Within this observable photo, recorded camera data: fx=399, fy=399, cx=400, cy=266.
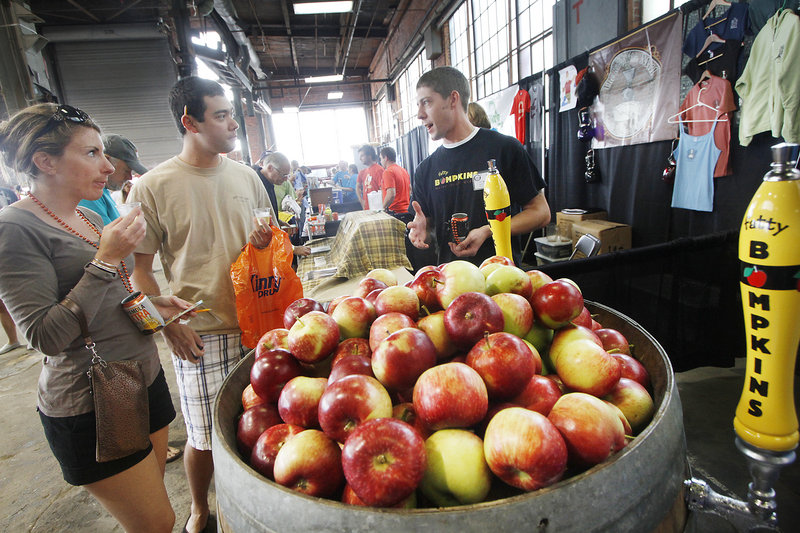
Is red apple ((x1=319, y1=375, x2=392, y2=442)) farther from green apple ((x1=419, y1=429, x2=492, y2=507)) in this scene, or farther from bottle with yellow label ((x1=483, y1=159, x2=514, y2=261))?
bottle with yellow label ((x1=483, y1=159, x2=514, y2=261))

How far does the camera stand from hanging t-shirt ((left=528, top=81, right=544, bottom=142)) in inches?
239

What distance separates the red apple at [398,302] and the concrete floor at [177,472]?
1453 mm

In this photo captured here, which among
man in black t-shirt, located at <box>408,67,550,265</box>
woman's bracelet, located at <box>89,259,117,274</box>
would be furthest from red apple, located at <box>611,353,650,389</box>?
woman's bracelet, located at <box>89,259,117,274</box>

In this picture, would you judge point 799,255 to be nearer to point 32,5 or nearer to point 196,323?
point 196,323

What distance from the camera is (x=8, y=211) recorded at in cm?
122

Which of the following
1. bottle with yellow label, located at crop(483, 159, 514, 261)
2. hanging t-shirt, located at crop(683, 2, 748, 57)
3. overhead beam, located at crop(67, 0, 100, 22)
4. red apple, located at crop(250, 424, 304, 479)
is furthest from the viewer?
overhead beam, located at crop(67, 0, 100, 22)

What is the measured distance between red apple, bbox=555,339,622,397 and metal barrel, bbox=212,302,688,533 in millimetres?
110

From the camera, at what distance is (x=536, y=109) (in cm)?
621

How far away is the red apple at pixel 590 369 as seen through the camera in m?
0.84

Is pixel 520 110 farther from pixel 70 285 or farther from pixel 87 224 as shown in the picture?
pixel 70 285

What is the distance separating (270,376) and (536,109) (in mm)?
6423

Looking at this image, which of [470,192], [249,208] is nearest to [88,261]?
[249,208]

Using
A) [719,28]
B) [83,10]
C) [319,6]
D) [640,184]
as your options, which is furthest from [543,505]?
[83,10]

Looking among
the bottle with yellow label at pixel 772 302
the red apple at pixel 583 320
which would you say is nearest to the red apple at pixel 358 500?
the red apple at pixel 583 320
